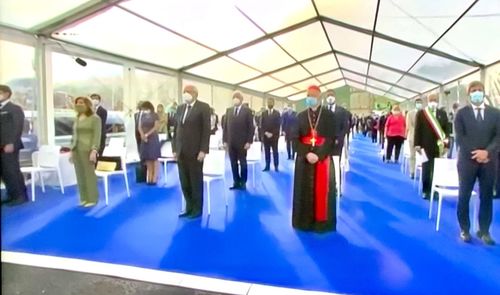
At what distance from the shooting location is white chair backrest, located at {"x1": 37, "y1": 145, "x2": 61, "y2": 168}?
132 inches

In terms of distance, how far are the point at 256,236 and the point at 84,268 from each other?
1035mm

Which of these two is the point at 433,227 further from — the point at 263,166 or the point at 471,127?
the point at 263,166

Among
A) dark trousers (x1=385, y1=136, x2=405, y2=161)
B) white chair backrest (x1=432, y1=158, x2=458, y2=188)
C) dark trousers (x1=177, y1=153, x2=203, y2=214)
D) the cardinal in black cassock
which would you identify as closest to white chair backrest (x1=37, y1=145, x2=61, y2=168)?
dark trousers (x1=177, y1=153, x2=203, y2=214)

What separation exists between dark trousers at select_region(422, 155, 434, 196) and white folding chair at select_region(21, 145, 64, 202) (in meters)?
3.22

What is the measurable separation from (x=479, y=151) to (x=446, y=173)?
1.74 ft

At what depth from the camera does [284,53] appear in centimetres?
343

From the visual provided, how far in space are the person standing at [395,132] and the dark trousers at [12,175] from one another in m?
4.40

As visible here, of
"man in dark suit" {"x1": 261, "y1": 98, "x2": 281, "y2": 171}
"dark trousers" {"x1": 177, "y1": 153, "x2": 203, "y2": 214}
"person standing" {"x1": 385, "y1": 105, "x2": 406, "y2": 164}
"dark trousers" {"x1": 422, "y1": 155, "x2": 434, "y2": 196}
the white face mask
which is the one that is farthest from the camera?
"person standing" {"x1": 385, "y1": 105, "x2": 406, "y2": 164}

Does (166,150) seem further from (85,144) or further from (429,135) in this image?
(429,135)

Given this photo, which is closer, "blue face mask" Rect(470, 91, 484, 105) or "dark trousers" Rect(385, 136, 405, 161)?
"blue face mask" Rect(470, 91, 484, 105)

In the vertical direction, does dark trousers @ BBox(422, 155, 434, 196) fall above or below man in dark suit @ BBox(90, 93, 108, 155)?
below

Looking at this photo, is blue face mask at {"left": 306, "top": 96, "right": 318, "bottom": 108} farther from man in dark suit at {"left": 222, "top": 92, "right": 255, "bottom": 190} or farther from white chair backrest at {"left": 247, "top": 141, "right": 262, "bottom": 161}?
white chair backrest at {"left": 247, "top": 141, "right": 262, "bottom": 161}

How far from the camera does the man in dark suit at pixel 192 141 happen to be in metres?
2.93

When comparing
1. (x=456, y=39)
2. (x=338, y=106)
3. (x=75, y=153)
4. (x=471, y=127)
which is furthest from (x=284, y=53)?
(x=75, y=153)
